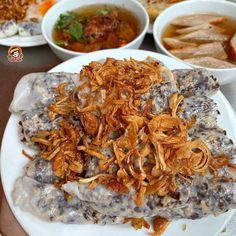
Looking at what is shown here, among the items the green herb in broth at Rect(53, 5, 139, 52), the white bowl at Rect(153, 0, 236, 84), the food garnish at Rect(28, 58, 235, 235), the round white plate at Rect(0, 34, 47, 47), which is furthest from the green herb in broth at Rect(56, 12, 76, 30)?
the food garnish at Rect(28, 58, 235, 235)

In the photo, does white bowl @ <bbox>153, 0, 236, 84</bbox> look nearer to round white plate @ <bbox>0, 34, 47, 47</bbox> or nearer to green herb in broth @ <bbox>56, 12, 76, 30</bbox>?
green herb in broth @ <bbox>56, 12, 76, 30</bbox>

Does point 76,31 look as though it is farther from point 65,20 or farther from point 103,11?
point 103,11

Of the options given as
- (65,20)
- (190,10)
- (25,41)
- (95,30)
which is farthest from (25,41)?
A: (190,10)

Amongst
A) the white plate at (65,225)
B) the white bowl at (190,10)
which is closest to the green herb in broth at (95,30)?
the white bowl at (190,10)

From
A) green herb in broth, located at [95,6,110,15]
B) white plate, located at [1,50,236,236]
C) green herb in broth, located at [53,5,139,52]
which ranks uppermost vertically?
green herb in broth, located at [95,6,110,15]

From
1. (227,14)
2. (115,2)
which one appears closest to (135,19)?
(115,2)

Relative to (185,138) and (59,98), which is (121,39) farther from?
(185,138)

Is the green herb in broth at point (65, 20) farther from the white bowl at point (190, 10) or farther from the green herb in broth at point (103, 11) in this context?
the white bowl at point (190, 10)
